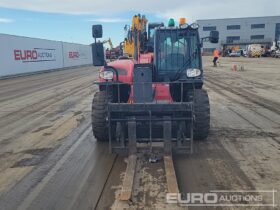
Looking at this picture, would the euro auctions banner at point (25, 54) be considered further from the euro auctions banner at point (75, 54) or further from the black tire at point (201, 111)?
the black tire at point (201, 111)

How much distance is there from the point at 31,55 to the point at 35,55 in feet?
3.02

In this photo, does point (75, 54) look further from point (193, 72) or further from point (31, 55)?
point (193, 72)

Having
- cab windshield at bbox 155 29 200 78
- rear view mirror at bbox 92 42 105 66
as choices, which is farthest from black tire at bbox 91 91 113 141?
cab windshield at bbox 155 29 200 78

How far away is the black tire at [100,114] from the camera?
6699 mm

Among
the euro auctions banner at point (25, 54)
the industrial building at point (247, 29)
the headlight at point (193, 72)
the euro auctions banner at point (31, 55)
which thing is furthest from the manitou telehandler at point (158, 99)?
the industrial building at point (247, 29)

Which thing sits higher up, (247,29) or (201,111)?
(247,29)

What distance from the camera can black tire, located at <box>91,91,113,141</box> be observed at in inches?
264

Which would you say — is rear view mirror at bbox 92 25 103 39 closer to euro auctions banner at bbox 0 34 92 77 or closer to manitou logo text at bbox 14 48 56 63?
euro auctions banner at bbox 0 34 92 77

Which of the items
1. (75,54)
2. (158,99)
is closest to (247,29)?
(75,54)

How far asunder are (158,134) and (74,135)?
2.47m

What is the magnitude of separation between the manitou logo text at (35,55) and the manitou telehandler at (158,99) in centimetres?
2365

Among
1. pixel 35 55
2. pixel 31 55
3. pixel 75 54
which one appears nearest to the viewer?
pixel 31 55

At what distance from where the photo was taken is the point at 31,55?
31531mm

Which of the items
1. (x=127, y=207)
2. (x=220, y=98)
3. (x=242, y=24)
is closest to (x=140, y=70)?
(x=127, y=207)
